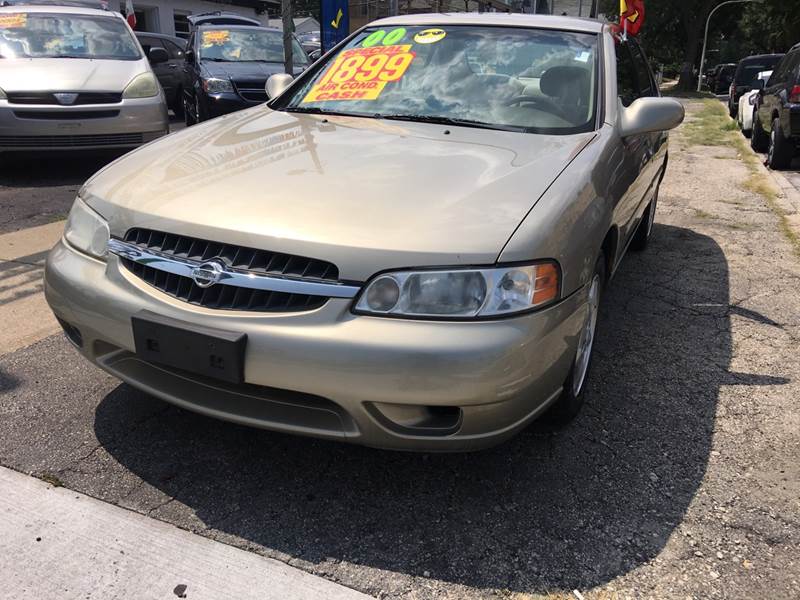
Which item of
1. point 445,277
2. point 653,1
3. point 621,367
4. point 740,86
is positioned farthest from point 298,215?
point 653,1

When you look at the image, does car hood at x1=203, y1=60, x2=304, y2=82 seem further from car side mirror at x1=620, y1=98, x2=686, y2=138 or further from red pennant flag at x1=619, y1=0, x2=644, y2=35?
car side mirror at x1=620, y1=98, x2=686, y2=138

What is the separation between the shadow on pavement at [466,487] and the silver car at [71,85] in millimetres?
4653

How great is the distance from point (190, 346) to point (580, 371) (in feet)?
4.96

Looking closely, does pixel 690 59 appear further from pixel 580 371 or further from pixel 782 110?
pixel 580 371

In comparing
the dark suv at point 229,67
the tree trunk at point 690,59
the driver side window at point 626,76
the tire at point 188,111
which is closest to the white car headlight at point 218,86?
the dark suv at point 229,67

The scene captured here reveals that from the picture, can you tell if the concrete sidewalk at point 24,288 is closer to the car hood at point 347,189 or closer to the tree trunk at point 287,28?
the car hood at point 347,189

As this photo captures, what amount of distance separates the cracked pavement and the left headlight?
723 millimetres

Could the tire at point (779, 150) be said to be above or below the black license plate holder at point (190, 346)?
below

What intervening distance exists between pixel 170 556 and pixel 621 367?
2226mm

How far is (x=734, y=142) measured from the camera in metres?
12.4

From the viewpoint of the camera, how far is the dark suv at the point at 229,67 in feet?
29.8

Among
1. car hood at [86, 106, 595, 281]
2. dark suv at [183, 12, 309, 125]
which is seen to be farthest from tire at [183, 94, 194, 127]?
car hood at [86, 106, 595, 281]

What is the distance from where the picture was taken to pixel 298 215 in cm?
212

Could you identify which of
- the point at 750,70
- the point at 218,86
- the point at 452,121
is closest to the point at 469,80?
the point at 452,121
